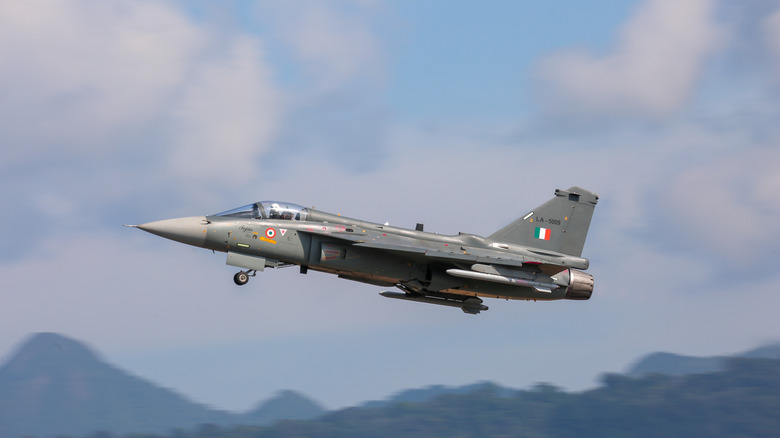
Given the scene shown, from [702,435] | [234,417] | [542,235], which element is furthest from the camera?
[234,417]

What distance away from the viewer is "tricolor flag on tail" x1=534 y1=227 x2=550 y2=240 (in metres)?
29.7

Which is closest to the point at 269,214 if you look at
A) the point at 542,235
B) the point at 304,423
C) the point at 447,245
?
the point at 447,245

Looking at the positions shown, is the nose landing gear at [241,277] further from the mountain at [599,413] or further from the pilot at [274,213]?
the mountain at [599,413]

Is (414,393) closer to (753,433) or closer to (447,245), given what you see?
(753,433)

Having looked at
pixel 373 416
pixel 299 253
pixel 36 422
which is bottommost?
pixel 36 422

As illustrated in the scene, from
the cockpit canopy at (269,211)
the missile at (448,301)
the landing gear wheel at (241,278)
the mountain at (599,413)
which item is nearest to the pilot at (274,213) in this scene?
the cockpit canopy at (269,211)

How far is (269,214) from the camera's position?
2642cm

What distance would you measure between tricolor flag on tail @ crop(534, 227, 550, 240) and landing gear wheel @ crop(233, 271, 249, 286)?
33.0 ft

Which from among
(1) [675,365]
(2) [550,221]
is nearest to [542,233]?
(2) [550,221]

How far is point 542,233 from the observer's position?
2973 centimetres

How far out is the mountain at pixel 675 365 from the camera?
158 meters

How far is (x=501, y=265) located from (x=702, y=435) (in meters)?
123

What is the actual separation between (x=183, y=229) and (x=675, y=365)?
16957 cm

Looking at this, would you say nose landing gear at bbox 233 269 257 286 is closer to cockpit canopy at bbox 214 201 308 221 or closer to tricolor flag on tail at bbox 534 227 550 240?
cockpit canopy at bbox 214 201 308 221
